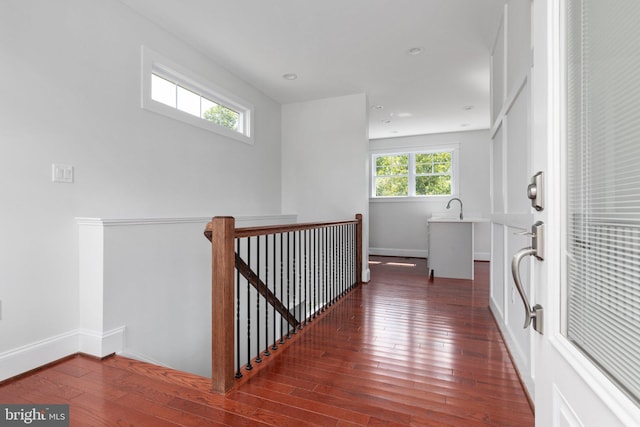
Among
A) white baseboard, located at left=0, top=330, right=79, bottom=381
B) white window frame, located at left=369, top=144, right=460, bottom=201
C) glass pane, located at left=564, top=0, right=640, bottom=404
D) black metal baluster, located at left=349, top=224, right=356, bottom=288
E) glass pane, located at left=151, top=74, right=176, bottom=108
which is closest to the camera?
glass pane, located at left=564, top=0, right=640, bottom=404

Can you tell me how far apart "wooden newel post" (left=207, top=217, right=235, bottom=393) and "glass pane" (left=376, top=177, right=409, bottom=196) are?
5.98m

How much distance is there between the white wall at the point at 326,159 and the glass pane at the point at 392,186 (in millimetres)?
2956

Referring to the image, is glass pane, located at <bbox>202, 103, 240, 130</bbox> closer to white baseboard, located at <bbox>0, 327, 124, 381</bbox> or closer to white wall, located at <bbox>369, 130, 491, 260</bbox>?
white baseboard, located at <bbox>0, 327, 124, 381</bbox>

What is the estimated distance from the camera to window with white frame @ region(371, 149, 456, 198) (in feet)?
22.7

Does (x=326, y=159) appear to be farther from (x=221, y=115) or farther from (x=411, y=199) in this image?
(x=411, y=199)

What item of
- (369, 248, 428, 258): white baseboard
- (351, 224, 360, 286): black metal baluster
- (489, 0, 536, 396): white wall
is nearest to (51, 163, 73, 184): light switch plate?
(489, 0, 536, 396): white wall

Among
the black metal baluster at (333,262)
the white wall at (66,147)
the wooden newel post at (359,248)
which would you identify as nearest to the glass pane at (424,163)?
the wooden newel post at (359,248)

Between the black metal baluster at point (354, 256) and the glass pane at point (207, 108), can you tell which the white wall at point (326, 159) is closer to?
the black metal baluster at point (354, 256)

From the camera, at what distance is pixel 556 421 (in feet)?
2.28

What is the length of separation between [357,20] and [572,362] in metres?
3.00

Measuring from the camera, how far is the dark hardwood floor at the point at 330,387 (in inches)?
61.9

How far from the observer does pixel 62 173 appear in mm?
2256

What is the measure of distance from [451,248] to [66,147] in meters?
4.77

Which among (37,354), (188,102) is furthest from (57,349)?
(188,102)
